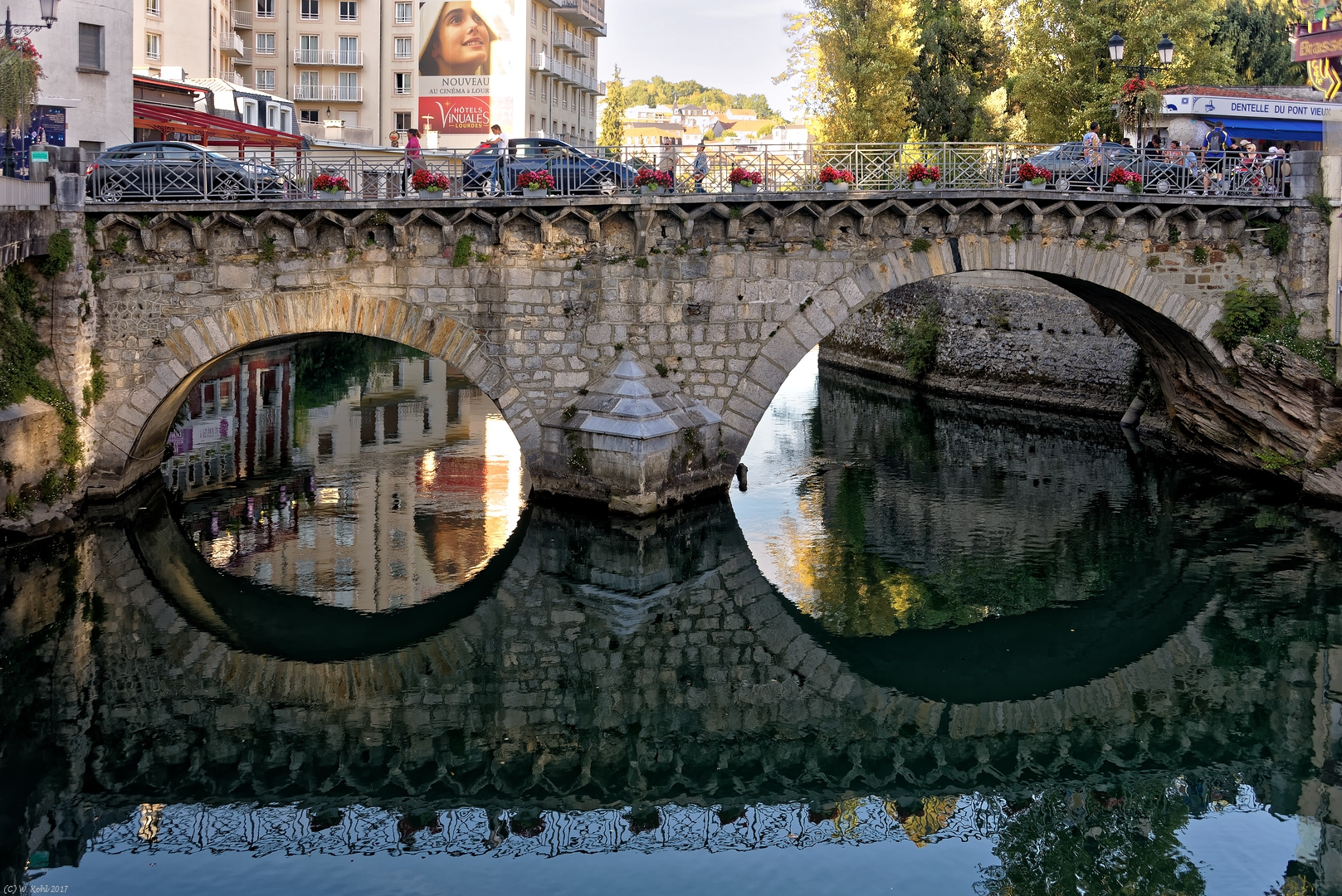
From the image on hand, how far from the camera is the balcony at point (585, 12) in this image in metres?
67.2

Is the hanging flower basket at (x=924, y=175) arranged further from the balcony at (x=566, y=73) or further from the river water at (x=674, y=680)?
the balcony at (x=566, y=73)

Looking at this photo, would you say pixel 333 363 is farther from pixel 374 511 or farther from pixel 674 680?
pixel 674 680

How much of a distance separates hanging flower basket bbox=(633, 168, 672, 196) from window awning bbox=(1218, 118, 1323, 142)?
14840 mm

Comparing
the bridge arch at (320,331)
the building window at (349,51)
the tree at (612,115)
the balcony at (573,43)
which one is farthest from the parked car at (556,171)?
the tree at (612,115)

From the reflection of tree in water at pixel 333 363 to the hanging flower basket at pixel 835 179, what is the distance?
710 inches

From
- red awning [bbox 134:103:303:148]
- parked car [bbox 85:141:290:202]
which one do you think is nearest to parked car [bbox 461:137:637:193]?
parked car [bbox 85:141:290:202]

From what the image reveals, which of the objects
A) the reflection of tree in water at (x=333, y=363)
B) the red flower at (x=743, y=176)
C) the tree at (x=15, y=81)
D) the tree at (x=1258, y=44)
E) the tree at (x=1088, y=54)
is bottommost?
the reflection of tree in water at (x=333, y=363)

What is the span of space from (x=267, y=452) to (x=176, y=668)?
1335 cm

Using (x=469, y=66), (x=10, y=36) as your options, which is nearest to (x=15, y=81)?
(x=10, y=36)

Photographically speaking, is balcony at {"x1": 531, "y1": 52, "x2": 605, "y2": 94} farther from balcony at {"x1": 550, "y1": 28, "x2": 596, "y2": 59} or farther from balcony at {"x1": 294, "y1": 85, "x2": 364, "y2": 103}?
balcony at {"x1": 294, "y1": 85, "x2": 364, "y2": 103}

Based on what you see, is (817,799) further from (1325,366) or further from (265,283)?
(1325,366)

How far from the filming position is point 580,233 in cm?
2309

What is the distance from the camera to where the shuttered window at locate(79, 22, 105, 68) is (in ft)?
104

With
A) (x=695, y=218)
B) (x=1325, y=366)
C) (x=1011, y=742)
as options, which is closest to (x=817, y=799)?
(x=1011, y=742)
